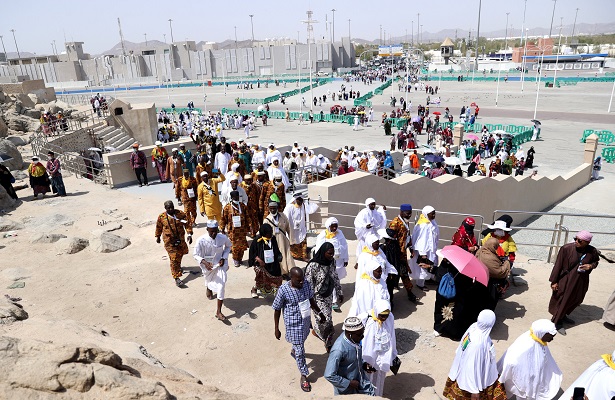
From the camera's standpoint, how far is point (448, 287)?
5254 millimetres

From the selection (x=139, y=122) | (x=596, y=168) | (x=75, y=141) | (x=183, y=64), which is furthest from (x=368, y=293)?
(x=183, y=64)

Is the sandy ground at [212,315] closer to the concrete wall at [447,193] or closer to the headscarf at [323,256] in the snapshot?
the headscarf at [323,256]

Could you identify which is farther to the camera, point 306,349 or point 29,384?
point 306,349

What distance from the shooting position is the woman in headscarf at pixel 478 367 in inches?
157

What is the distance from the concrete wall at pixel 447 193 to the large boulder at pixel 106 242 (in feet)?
12.5

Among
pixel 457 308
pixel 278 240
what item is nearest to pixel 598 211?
pixel 457 308

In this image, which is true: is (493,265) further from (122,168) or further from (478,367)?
(122,168)

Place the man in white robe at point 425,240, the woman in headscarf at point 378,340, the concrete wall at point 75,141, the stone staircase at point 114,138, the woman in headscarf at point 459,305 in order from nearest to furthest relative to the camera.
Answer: the woman in headscarf at point 378,340 → the woman in headscarf at point 459,305 → the man in white robe at point 425,240 → the concrete wall at point 75,141 → the stone staircase at point 114,138

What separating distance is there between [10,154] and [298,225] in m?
12.4

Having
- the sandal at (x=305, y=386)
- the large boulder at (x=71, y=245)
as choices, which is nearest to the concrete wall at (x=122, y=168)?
the large boulder at (x=71, y=245)

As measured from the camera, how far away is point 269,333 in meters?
5.65

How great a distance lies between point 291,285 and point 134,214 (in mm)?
7288

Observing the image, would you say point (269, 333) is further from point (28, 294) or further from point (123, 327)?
point (28, 294)

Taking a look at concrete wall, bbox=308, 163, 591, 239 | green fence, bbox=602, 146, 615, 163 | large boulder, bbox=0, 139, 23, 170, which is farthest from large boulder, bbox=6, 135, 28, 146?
green fence, bbox=602, 146, 615, 163
